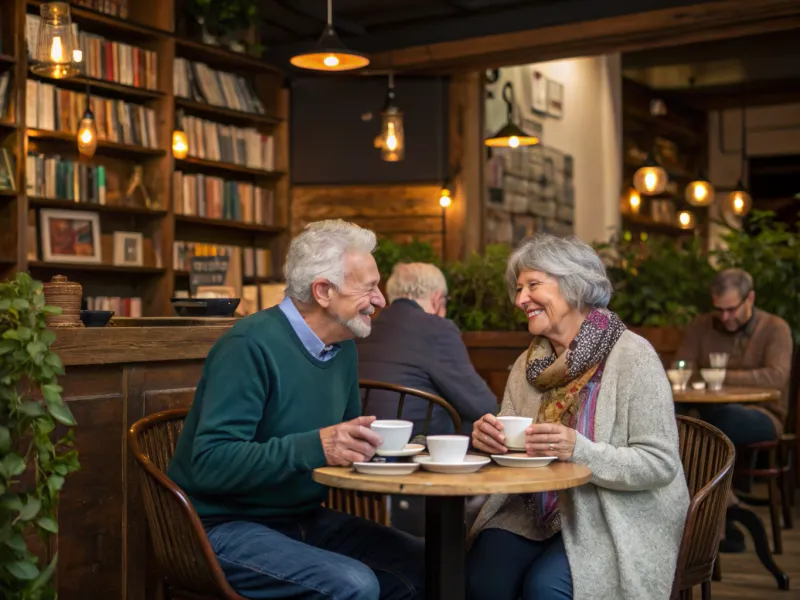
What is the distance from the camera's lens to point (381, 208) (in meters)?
8.64

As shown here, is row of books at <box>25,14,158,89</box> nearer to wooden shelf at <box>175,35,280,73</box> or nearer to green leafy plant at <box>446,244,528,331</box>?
A: wooden shelf at <box>175,35,280,73</box>

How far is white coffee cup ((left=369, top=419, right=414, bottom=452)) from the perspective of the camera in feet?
7.04

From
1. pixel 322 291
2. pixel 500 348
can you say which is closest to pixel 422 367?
pixel 322 291

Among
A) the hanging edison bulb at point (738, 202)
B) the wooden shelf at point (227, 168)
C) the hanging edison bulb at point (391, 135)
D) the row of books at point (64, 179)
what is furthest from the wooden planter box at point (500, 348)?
the hanging edison bulb at point (738, 202)

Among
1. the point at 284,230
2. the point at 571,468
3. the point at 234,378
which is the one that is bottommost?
the point at 571,468

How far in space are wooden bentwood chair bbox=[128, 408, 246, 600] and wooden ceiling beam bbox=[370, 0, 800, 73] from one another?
215 inches

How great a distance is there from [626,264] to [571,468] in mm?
4473

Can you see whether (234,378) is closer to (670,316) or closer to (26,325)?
(26,325)

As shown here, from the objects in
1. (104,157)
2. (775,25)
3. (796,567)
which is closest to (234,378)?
(796,567)

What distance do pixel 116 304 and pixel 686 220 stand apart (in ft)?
24.2

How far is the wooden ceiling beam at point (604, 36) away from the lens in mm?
6781

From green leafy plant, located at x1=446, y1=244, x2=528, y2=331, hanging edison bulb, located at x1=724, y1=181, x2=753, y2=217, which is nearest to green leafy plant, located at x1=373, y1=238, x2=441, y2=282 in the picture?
green leafy plant, located at x1=446, y1=244, x2=528, y2=331

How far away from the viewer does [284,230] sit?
8.21 meters

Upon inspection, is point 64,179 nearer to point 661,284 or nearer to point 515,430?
point 661,284
